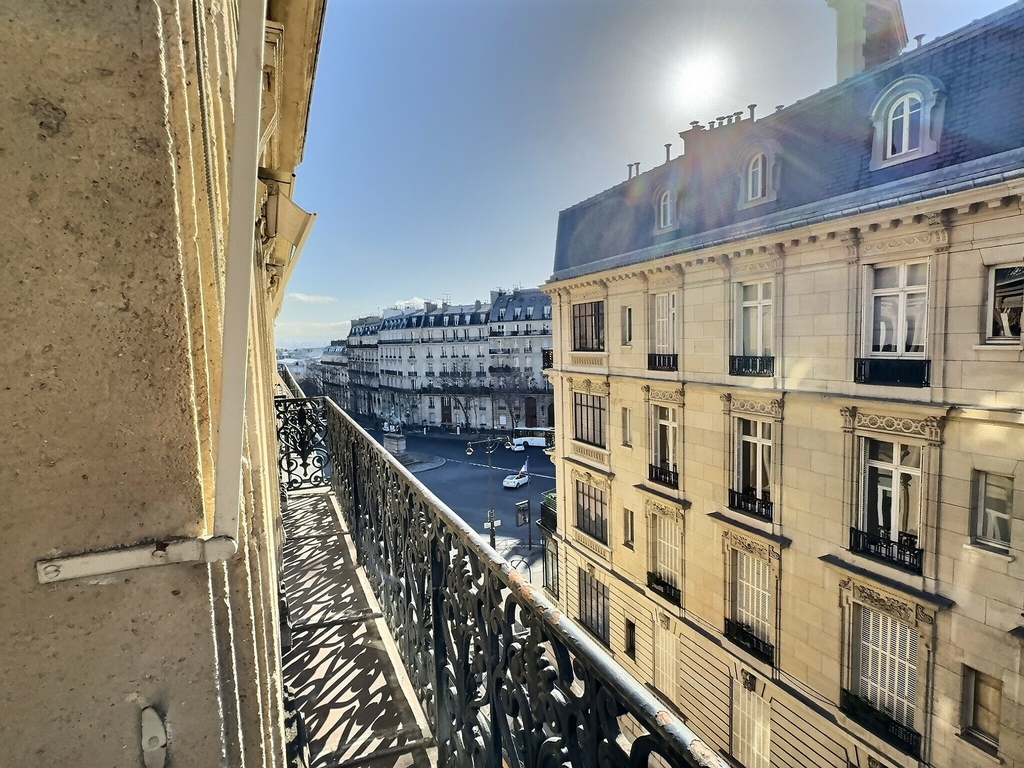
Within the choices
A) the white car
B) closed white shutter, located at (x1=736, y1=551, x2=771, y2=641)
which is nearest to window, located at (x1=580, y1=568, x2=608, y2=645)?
closed white shutter, located at (x1=736, y1=551, x2=771, y2=641)

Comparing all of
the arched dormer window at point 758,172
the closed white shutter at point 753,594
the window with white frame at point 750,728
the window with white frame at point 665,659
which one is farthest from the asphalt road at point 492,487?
the arched dormer window at point 758,172

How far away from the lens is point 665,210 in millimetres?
10828

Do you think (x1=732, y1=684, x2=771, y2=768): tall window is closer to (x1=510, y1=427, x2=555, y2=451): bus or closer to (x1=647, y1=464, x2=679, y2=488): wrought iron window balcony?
(x1=647, y1=464, x2=679, y2=488): wrought iron window balcony

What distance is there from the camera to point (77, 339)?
0.77 metres

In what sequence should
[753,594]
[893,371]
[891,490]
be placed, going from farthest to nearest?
[753,594] < [891,490] < [893,371]

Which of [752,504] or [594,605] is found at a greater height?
[752,504]

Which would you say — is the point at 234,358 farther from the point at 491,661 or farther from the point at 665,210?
the point at 665,210

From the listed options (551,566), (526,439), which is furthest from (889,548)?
(526,439)

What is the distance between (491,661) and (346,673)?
5.71 feet

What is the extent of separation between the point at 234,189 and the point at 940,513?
8.13m

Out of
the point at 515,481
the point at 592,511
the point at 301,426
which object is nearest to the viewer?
the point at 301,426

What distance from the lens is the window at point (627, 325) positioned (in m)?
11.2

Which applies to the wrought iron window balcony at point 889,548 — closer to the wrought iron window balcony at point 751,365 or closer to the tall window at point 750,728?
the wrought iron window balcony at point 751,365

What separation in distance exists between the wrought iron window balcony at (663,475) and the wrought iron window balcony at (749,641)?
102 inches
